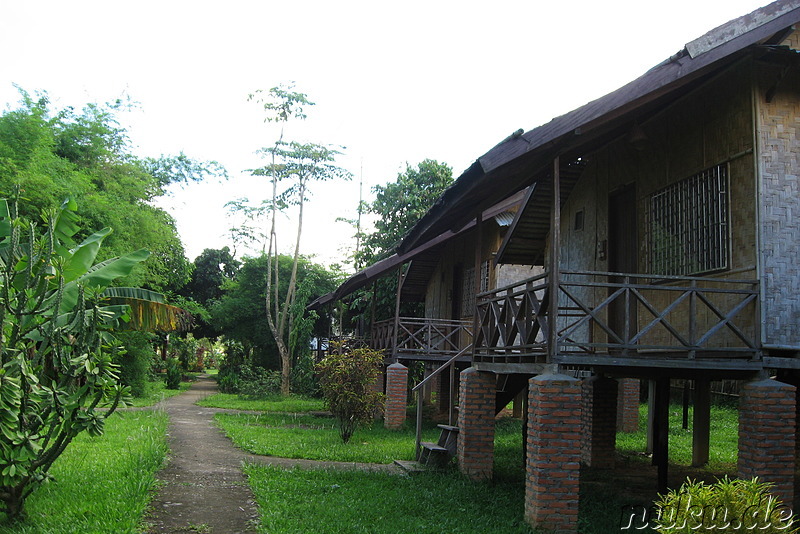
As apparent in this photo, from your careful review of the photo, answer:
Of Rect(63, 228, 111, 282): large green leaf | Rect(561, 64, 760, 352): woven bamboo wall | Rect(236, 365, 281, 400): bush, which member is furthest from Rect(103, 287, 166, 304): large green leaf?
Rect(236, 365, 281, 400): bush

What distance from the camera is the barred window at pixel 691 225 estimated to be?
335 inches

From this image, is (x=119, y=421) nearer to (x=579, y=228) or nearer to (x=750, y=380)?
(x=579, y=228)

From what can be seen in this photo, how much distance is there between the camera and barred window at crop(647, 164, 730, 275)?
27.9 feet

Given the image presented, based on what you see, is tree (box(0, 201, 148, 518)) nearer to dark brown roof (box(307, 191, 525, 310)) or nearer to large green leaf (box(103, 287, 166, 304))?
large green leaf (box(103, 287, 166, 304))

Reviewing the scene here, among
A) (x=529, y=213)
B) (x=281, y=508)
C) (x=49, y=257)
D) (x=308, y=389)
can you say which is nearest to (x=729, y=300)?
(x=529, y=213)

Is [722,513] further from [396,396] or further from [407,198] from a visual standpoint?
[407,198]

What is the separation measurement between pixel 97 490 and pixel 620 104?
7.50m

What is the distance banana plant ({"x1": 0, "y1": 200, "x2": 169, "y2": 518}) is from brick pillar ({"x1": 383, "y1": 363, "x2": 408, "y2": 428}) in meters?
10.1

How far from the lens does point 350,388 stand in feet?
48.1

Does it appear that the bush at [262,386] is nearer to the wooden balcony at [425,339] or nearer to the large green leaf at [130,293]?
the wooden balcony at [425,339]

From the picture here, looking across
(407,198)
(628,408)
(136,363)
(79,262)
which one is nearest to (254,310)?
(136,363)

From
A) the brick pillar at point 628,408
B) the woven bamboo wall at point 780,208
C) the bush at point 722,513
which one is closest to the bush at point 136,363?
the brick pillar at point 628,408

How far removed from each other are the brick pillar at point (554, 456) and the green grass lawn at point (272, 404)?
1403cm

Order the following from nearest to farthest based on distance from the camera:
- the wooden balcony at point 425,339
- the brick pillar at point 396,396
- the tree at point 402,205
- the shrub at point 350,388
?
the shrub at point 350,388, the brick pillar at point 396,396, the wooden balcony at point 425,339, the tree at point 402,205
